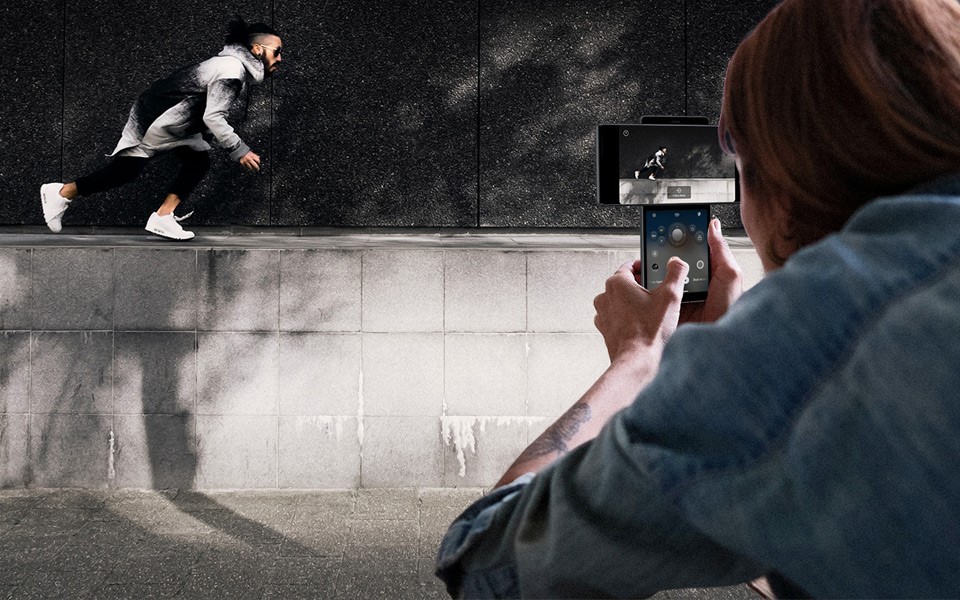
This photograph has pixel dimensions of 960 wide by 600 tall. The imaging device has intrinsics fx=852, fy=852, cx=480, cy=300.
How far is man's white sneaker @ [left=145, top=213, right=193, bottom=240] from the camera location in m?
6.18

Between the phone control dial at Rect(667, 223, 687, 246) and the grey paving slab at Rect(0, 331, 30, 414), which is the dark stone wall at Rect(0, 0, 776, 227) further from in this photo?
the phone control dial at Rect(667, 223, 687, 246)

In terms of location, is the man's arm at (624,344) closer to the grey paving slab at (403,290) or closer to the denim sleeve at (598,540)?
the denim sleeve at (598,540)

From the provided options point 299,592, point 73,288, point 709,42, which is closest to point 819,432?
point 299,592

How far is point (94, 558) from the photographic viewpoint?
468 centimetres

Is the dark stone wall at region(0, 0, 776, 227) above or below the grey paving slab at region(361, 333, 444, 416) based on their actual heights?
above

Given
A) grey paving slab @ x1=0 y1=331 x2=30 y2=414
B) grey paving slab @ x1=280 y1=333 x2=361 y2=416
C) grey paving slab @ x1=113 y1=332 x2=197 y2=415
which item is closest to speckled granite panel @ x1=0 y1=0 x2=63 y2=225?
grey paving slab @ x1=0 y1=331 x2=30 y2=414

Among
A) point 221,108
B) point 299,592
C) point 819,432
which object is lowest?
point 299,592

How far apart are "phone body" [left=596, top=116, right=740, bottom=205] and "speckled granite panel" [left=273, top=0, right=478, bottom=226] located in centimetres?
493

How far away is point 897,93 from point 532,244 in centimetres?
557

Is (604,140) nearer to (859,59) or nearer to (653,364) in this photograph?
(653,364)

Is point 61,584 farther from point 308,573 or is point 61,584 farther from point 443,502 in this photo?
point 443,502

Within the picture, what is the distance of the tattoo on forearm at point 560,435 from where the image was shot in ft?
3.21

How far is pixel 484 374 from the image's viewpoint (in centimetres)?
571

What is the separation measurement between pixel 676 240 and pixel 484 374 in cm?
422
